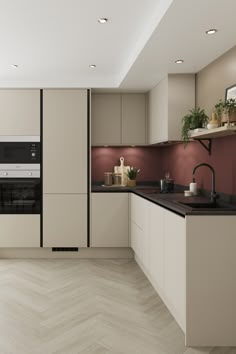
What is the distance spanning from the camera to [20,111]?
4.67 m

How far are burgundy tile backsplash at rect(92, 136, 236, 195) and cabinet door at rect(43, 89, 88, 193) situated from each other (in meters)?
0.64

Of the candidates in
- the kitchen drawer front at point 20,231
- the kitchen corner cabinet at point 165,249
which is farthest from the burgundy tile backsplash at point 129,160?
the kitchen corner cabinet at point 165,249

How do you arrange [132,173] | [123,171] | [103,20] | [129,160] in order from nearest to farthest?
1. [103,20]
2. [132,173]
3. [123,171]
4. [129,160]

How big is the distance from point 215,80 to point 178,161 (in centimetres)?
136

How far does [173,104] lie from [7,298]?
2598mm

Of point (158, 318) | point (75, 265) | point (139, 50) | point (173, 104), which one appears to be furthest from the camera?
point (75, 265)

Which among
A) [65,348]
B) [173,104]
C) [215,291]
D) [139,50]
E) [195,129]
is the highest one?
[139,50]

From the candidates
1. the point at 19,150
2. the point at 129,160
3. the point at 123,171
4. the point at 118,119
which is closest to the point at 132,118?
the point at 118,119

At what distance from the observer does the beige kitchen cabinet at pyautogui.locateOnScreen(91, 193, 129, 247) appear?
4.71 metres

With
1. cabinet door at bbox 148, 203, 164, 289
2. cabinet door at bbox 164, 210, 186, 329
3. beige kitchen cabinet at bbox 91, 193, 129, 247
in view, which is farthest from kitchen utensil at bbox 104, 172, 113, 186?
cabinet door at bbox 164, 210, 186, 329

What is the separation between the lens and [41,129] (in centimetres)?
468

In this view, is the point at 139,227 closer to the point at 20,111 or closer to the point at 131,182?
the point at 131,182

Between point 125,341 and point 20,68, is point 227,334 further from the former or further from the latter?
point 20,68

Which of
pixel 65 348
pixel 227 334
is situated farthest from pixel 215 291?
pixel 65 348
